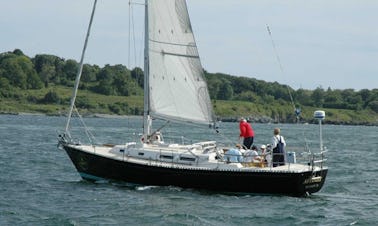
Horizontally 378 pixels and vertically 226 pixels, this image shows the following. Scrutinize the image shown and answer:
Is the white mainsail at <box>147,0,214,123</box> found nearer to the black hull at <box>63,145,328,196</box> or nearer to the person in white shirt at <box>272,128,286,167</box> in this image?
the black hull at <box>63,145,328,196</box>

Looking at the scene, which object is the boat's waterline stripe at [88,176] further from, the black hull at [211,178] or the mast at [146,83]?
the mast at [146,83]

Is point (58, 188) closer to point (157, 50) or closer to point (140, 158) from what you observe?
point (140, 158)

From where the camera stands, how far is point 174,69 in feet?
125

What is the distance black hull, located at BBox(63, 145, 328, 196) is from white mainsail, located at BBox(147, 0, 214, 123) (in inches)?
110

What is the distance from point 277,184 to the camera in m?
34.4

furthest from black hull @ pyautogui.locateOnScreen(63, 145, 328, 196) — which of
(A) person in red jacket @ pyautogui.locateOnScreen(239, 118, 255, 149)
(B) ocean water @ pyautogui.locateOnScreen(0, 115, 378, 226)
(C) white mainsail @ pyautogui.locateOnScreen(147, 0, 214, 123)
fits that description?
(A) person in red jacket @ pyautogui.locateOnScreen(239, 118, 255, 149)

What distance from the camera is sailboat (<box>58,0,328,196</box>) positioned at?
3588 cm

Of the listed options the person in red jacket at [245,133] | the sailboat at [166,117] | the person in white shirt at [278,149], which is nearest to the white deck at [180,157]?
the sailboat at [166,117]

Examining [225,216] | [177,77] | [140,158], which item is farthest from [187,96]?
[225,216]

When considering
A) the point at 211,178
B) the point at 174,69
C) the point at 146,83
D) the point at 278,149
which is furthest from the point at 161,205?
the point at 174,69

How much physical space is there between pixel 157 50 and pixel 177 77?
4.67ft

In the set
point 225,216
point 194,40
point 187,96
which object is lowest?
point 225,216

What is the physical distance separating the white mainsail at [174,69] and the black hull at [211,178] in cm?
278

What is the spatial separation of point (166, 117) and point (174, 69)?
2051 mm
